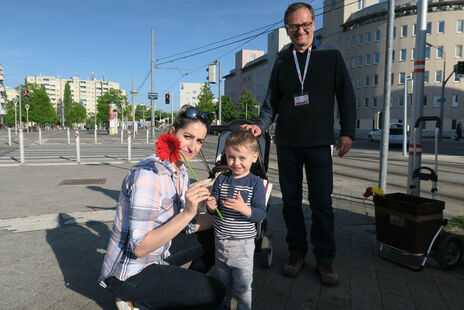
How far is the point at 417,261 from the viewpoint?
137 inches

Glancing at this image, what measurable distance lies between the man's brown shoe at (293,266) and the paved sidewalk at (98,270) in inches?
2.2

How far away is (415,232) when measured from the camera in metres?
3.23

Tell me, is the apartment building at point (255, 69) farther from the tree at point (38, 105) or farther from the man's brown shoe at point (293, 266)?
the man's brown shoe at point (293, 266)

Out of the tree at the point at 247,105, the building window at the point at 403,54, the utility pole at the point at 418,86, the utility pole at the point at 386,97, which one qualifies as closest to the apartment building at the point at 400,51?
the building window at the point at 403,54

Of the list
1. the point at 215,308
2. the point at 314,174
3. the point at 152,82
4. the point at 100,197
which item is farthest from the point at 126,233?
the point at 152,82

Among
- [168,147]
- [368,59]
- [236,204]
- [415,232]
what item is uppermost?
[368,59]

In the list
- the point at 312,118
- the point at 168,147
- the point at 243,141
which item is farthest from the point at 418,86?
the point at 168,147

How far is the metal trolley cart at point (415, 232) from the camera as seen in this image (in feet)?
10.7

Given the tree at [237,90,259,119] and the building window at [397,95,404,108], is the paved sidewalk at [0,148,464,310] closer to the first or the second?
the building window at [397,95,404,108]

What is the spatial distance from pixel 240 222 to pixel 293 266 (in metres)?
1.14

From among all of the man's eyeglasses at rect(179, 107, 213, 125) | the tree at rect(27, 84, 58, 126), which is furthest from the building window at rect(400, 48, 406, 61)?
the tree at rect(27, 84, 58, 126)

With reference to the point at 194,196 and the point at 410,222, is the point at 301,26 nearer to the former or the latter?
the point at 194,196

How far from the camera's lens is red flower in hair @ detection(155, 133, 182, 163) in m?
1.94

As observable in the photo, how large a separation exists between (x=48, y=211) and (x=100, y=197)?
1.23m
